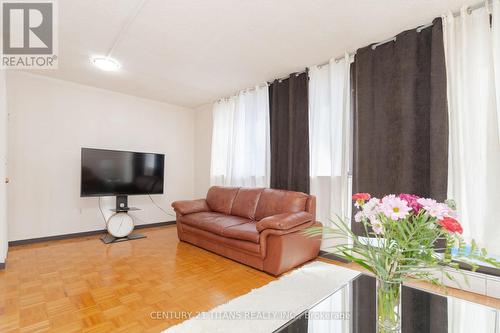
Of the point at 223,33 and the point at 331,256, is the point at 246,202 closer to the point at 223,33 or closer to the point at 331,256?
the point at 331,256

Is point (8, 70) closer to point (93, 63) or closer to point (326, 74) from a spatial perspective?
point (93, 63)

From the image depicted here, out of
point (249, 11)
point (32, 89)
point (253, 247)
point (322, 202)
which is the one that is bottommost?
→ point (253, 247)

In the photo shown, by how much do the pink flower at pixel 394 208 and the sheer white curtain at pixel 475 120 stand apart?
1761 millimetres

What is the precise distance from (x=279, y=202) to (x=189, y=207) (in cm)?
149

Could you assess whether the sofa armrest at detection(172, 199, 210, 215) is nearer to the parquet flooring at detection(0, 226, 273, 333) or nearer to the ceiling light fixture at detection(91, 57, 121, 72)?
the parquet flooring at detection(0, 226, 273, 333)

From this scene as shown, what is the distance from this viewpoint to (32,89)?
3613 mm

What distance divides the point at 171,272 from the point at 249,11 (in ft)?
8.86

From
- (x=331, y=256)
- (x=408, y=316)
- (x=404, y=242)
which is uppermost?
(x=404, y=242)

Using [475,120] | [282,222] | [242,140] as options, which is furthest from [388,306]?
[242,140]

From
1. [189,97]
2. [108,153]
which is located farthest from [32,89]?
[189,97]

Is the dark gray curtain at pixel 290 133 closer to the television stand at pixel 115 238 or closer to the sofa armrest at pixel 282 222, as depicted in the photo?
the sofa armrest at pixel 282 222

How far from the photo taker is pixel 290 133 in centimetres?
346

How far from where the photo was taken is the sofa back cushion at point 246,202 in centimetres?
351

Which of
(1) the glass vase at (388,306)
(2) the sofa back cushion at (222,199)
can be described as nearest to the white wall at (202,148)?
(2) the sofa back cushion at (222,199)
